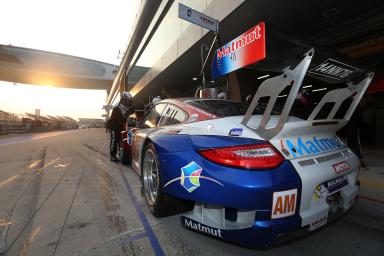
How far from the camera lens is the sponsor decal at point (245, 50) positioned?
5.72 ft

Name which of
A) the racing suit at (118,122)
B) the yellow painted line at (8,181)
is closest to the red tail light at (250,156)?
the yellow painted line at (8,181)

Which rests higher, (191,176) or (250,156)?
(250,156)

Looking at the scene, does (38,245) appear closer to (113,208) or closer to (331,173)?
(113,208)

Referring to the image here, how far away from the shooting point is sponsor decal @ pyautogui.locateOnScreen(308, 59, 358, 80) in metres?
2.06

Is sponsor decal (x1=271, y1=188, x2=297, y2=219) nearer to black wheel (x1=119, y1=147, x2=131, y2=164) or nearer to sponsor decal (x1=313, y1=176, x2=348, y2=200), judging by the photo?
sponsor decal (x1=313, y1=176, x2=348, y2=200)

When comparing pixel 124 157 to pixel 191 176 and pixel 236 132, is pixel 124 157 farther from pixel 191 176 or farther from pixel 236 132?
pixel 236 132

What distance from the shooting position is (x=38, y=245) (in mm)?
2141

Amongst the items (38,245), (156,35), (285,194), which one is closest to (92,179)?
(38,245)

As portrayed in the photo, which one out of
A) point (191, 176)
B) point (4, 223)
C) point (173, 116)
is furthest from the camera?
point (173, 116)

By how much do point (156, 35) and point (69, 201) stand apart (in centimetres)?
1558

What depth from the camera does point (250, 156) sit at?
5.73 ft

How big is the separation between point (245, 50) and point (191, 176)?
1008 millimetres

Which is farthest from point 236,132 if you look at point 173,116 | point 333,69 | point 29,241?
point 29,241

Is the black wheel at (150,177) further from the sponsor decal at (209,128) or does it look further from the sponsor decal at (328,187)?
the sponsor decal at (328,187)
